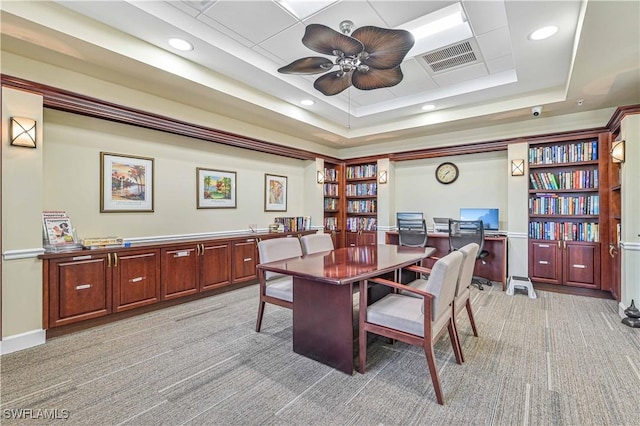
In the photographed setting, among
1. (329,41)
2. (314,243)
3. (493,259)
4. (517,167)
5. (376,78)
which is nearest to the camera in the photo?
(329,41)

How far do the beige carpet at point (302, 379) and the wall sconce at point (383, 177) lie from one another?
3.39 m

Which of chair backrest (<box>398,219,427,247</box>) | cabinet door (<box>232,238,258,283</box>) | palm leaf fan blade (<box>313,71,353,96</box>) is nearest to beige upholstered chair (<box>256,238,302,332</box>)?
cabinet door (<box>232,238,258,283</box>)

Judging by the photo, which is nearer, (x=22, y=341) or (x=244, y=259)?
(x=22, y=341)

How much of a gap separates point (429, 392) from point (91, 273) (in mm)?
3289

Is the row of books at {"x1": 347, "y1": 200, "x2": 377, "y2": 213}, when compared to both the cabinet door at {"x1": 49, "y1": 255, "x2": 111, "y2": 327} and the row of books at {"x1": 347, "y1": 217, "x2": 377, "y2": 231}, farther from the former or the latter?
the cabinet door at {"x1": 49, "y1": 255, "x2": 111, "y2": 327}

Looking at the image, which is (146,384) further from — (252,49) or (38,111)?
(252,49)

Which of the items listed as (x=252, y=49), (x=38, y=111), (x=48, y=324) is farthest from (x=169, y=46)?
(x=48, y=324)

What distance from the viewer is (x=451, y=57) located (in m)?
3.35

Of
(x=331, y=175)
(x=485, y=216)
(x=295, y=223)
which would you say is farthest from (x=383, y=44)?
(x=331, y=175)

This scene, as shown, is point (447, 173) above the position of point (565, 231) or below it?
above

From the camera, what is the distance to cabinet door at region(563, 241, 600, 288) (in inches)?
163

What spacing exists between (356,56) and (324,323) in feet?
6.98

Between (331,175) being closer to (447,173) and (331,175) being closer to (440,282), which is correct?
(447,173)

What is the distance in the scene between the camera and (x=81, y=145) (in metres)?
3.32
